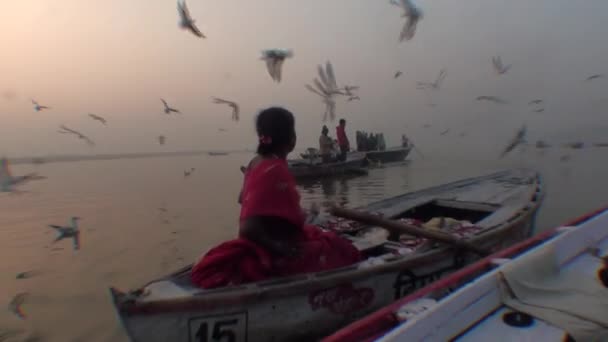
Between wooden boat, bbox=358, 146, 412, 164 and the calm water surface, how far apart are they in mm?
9441

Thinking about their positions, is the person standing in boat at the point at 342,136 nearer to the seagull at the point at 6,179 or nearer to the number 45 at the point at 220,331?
the seagull at the point at 6,179

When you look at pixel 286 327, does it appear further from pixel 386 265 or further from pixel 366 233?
pixel 366 233

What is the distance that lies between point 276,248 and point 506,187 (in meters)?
Answer: 6.87

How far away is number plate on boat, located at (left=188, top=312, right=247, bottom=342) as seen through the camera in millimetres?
2512

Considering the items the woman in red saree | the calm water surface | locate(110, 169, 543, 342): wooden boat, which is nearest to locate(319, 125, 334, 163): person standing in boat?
the calm water surface

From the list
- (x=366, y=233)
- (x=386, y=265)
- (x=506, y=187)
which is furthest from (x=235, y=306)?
(x=506, y=187)

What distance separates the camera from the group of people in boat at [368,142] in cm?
2652

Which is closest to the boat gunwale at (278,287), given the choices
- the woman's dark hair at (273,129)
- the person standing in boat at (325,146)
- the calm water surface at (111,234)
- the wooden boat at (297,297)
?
the wooden boat at (297,297)

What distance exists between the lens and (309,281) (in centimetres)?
287

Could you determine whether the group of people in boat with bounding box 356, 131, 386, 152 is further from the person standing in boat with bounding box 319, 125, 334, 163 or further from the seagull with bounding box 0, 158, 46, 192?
the seagull with bounding box 0, 158, 46, 192

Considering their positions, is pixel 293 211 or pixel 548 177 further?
pixel 548 177

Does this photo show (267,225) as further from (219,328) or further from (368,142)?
(368,142)

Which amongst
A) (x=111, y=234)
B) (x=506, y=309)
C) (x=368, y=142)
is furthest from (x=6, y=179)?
(x=368, y=142)

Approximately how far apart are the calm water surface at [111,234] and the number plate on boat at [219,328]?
190cm
